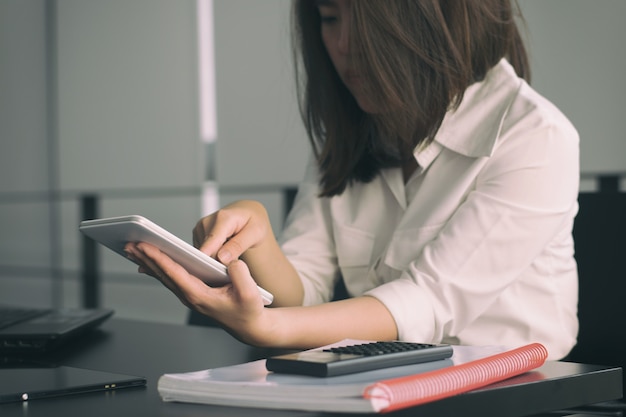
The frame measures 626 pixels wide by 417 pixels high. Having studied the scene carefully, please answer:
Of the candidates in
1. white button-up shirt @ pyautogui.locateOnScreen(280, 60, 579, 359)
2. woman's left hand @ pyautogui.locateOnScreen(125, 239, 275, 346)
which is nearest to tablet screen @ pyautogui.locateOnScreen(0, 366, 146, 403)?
woman's left hand @ pyautogui.locateOnScreen(125, 239, 275, 346)

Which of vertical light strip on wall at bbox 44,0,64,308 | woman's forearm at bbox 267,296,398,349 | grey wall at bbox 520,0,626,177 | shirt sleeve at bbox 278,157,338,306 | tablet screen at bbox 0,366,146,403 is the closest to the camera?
tablet screen at bbox 0,366,146,403

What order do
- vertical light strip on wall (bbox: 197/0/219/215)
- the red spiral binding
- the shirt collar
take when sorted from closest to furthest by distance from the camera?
1. the red spiral binding
2. the shirt collar
3. vertical light strip on wall (bbox: 197/0/219/215)

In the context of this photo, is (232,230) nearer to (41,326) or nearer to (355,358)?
(41,326)

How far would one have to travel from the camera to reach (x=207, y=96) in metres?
4.62

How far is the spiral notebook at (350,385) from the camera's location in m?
0.59

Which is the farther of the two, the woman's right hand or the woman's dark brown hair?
the woman's dark brown hair

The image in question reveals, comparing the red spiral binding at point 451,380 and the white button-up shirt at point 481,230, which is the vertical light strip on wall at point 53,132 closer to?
the white button-up shirt at point 481,230

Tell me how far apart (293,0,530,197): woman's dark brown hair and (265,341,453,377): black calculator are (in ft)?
1.98

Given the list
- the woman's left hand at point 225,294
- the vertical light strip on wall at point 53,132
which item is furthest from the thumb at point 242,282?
the vertical light strip on wall at point 53,132

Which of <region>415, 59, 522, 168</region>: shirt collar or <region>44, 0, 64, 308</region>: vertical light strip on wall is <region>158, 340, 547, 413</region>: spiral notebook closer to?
<region>415, 59, 522, 168</region>: shirt collar

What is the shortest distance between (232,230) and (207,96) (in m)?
3.62

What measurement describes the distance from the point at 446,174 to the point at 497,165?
0.36 ft

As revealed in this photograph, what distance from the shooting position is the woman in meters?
1.12

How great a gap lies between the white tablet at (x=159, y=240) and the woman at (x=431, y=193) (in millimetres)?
82
